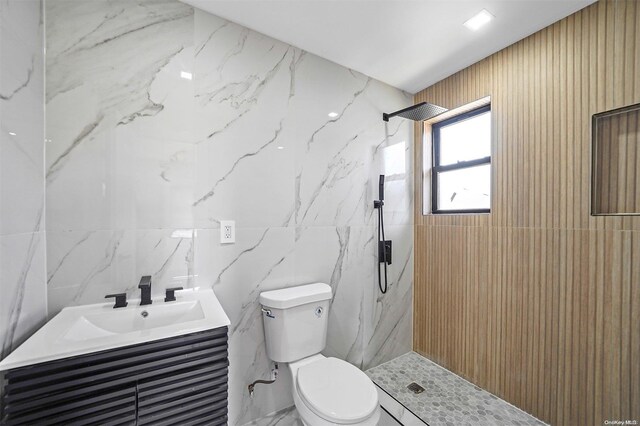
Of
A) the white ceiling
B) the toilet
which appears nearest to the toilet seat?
the toilet

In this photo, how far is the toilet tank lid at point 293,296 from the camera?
59.7 inches

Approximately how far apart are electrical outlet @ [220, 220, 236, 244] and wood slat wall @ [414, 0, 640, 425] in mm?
1650

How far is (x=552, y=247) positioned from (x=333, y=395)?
1503 mm

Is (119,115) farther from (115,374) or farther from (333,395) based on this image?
(333,395)

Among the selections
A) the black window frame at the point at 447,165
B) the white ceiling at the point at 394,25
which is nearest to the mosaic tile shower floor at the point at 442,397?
the black window frame at the point at 447,165

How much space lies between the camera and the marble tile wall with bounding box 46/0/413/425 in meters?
1.21

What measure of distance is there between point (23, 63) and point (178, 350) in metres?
1.25

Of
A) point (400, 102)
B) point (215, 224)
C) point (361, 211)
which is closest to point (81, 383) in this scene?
point (215, 224)

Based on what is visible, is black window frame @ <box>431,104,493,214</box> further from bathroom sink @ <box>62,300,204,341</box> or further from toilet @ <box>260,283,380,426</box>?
bathroom sink @ <box>62,300,204,341</box>

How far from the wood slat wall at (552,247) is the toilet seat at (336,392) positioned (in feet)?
3.66

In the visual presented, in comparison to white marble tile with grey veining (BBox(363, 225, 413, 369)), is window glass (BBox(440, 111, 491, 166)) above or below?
above

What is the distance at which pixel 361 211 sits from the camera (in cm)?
208

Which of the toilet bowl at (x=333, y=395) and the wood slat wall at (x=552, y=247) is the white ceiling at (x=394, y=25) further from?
the toilet bowl at (x=333, y=395)

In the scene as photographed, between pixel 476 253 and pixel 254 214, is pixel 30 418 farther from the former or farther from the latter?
pixel 476 253
